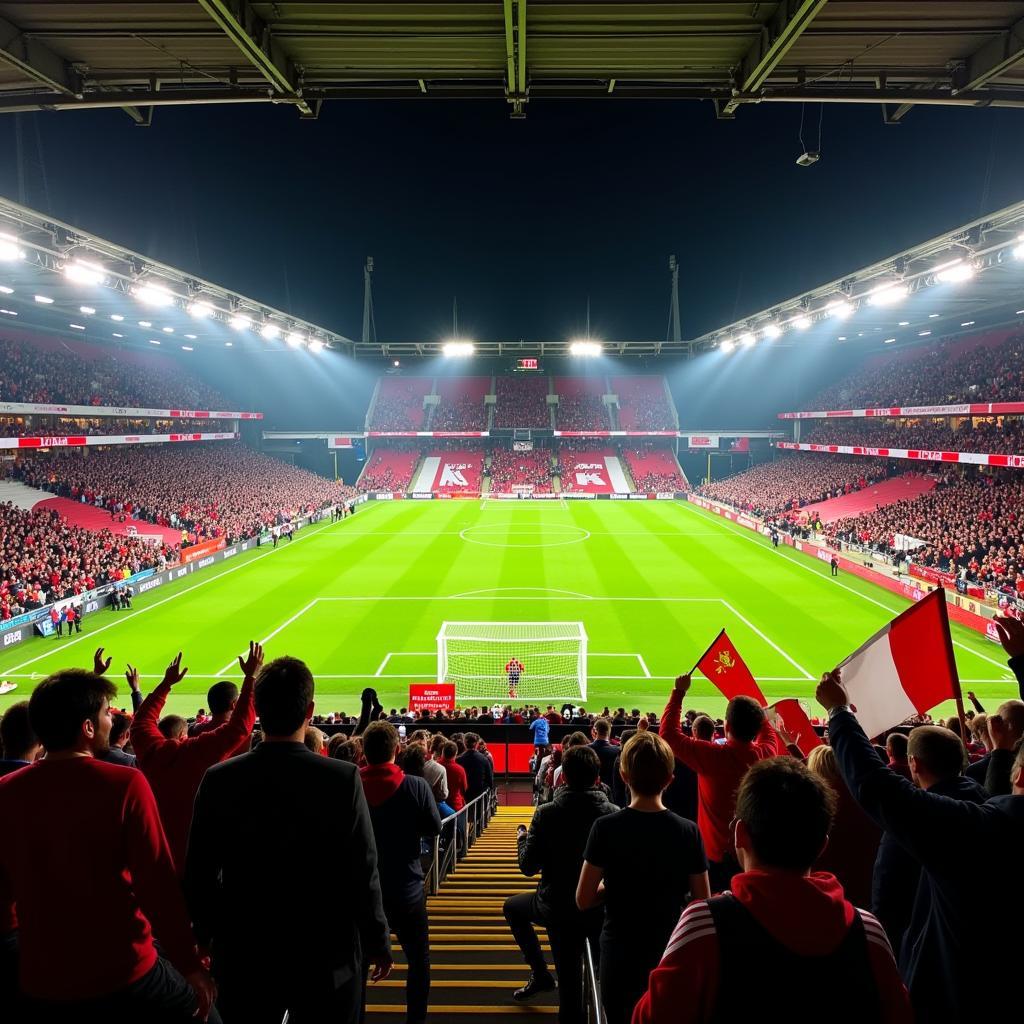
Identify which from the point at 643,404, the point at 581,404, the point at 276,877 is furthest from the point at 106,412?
the point at 643,404

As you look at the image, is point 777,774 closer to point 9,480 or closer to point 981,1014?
point 981,1014

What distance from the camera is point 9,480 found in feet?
122

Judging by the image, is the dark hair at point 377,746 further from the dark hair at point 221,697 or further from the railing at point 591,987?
the railing at point 591,987

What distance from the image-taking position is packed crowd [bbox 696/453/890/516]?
50.3 m

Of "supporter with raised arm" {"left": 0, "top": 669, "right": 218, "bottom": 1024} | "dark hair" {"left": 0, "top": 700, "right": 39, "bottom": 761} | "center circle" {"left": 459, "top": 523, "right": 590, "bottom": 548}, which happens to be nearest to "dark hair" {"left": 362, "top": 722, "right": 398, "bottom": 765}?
"supporter with raised arm" {"left": 0, "top": 669, "right": 218, "bottom": 1024}

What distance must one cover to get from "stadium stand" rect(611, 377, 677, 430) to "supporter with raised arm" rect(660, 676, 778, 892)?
74.7 metres

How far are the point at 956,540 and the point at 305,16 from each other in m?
31.3

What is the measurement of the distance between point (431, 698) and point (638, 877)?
14.8 meters

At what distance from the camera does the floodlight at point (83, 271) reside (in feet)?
85.9

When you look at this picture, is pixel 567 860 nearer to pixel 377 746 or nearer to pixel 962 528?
pixel 377 746

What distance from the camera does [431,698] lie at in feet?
57.2

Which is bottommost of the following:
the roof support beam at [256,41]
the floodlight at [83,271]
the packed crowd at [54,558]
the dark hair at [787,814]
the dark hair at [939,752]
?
the packed crowd at [54,558]

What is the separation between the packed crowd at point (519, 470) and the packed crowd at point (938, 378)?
2721cm

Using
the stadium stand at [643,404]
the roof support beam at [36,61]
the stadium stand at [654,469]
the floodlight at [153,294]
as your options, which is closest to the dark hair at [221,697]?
the roof support beam at [36,61]
